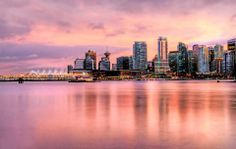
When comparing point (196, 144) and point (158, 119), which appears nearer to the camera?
point (196, 144)

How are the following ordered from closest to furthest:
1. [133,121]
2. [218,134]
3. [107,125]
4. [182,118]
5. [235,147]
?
[235,147] → [218,134] → [107,125] → [133,121] → [182,118]

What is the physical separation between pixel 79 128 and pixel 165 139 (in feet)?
19.3

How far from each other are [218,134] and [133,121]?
6.95m

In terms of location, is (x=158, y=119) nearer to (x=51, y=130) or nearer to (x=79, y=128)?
(x=79, y=128)

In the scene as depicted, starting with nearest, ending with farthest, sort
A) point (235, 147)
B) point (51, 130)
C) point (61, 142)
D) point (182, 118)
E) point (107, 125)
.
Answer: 1. point (235, 147)
2. point (61, 142)
3. point (51, 130)
4. point (107, 125)
5. point (182, 118)

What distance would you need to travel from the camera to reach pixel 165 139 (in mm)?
16984

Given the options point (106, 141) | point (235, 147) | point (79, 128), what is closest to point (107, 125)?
point (79, 128)

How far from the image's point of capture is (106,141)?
54.4 ft

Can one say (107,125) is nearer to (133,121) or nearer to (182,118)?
(133,121)

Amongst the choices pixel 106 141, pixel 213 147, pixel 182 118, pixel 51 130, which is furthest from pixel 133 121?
pixel 213 147

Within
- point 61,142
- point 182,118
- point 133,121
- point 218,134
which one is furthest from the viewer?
point 182,118

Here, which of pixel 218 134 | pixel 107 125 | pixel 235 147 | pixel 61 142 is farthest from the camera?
pixel 107 125

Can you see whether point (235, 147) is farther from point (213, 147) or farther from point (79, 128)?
point (79, 128)

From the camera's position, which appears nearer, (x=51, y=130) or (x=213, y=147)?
(x=213, y=147)
